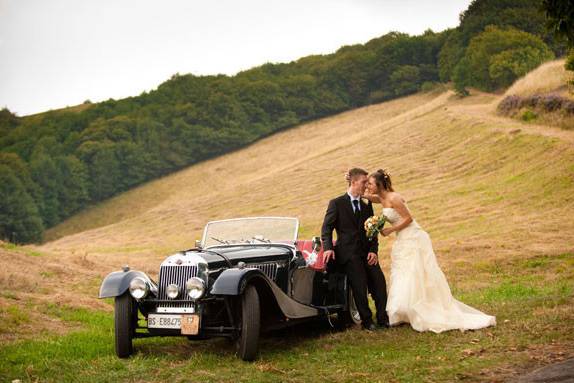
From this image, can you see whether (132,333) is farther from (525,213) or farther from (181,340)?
(525,213)

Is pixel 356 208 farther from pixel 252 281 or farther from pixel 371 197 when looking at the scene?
pixel 252 281

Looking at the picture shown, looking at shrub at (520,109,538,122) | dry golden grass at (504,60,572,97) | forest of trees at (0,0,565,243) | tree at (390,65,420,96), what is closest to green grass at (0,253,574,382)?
shrub at (520,109,538,122)

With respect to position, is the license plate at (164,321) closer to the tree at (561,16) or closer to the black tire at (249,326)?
the black tire at (249,326)

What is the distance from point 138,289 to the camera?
26.7ft

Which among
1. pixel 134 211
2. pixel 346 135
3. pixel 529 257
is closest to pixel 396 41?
pixel 346 135

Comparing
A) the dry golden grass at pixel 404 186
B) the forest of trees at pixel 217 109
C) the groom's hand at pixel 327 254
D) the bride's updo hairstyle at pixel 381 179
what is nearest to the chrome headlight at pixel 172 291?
the groom's hand at pixel 327 254

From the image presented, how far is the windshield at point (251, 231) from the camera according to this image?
32.4 ft

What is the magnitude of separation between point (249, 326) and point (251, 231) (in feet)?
8.53

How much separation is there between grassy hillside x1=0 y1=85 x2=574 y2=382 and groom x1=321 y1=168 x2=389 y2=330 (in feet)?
1.49

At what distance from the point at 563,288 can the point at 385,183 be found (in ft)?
12.9

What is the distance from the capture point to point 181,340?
31.1 feet

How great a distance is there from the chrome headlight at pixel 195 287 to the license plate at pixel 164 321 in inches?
12.7

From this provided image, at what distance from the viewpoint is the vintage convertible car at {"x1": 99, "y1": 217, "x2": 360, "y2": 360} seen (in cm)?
768

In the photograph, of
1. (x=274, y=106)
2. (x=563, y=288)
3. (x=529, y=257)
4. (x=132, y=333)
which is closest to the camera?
(x=132, y=333)
